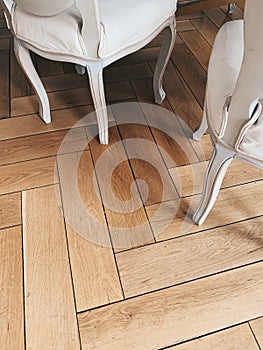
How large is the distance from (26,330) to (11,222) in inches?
12.7

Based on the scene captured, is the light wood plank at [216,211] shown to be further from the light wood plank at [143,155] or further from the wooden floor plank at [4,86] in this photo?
the wooden floor plank at [4,86]

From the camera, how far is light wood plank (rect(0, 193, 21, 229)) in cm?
102

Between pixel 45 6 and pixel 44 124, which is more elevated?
pixel 45 6

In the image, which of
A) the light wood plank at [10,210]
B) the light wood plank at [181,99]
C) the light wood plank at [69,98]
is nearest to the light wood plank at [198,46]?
the light wood plank at [181,99]

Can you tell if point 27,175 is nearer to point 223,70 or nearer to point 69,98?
point 69,98

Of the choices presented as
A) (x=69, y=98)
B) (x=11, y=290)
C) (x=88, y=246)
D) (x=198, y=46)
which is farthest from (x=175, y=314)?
(x=198, y=46)

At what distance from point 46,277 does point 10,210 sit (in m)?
0.26

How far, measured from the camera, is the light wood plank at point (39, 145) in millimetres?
1204

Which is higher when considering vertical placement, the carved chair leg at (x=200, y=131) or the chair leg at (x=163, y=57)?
the chair leg at (x=163, y=57)

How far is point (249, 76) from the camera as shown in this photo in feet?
1.91

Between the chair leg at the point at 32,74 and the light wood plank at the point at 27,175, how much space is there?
20cm

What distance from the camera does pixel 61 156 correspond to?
120 centimetres

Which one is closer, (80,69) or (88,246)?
(88,246)

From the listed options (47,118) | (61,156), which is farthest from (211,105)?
(47,118)
